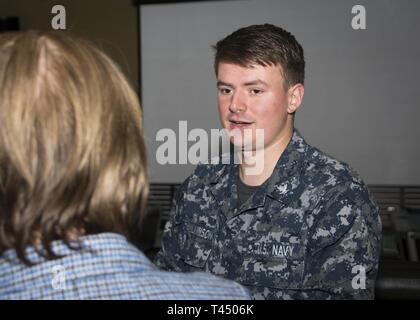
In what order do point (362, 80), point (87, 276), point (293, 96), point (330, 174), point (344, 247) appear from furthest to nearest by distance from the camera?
point (362, 80) → point (293, 96) → point (330, 174) → point (344, 247) → point (87, 276)

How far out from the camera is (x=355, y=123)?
360cm

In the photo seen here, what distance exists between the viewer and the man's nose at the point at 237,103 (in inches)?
49.3

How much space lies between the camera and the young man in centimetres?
110

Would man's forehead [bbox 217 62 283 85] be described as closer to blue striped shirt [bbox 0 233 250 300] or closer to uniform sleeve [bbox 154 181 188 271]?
uniform sleeve [bbox 154 181 188 271]

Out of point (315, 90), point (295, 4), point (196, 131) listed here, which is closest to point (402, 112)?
point (315, 90)

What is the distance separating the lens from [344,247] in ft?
3.56

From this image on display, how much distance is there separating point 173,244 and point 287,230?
0.35 m

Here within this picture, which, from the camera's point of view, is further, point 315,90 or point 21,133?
point 315,90

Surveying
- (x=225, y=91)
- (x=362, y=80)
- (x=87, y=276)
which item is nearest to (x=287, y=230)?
(x=225, y=91)

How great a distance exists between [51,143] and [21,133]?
0.04 metres

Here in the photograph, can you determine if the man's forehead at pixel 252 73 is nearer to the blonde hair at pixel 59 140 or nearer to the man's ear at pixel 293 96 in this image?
the man's ear at pixel 293 96

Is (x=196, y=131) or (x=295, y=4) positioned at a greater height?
(x=295, y=4)

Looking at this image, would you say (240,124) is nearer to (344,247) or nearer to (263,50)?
(263,50)
